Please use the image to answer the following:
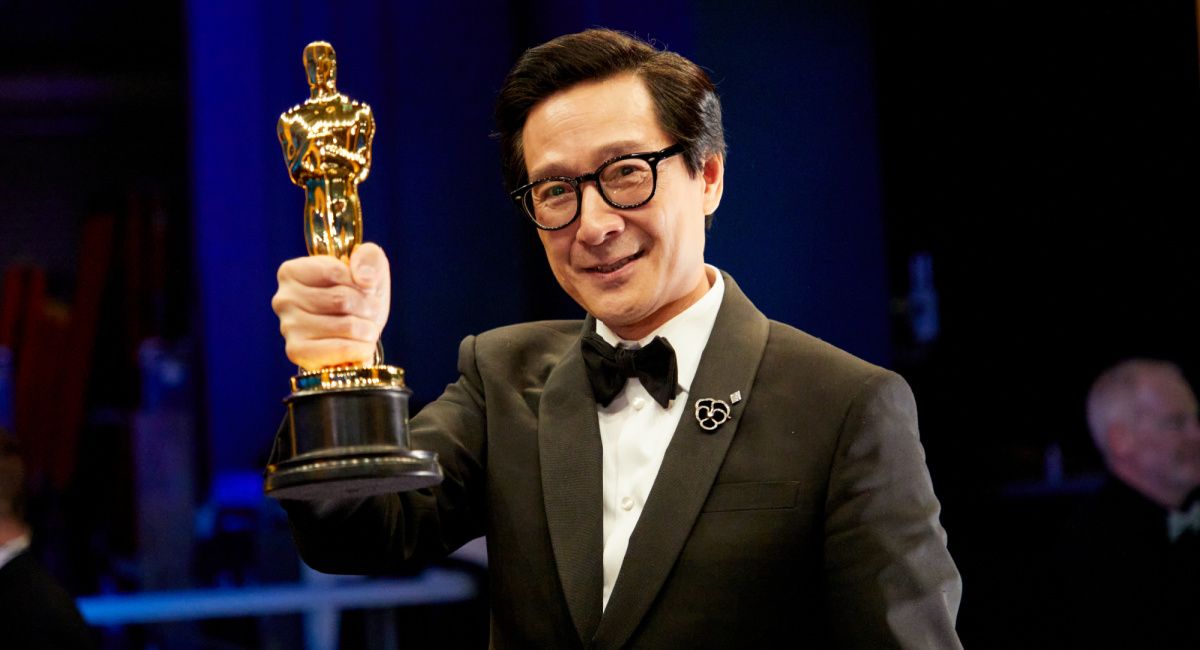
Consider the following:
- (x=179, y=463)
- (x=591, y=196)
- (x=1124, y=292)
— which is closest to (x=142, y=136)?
Answer: (x=179, y=463)

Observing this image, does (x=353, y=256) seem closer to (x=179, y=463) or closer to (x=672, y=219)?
(x=672, y=219)

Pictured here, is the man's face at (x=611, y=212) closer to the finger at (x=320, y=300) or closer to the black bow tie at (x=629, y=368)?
the black bow tie at (x=629, y=368)

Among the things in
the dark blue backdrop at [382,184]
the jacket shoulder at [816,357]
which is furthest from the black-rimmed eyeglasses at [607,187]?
the dark blue backdrop at [382,184]

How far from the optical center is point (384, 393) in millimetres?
1576

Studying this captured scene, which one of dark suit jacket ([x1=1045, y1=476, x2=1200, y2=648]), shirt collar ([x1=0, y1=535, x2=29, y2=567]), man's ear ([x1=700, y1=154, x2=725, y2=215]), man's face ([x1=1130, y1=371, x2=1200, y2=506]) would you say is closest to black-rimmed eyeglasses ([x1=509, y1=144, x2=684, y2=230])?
man's ear ([x1=700, y1=154, x2=725, y2=215])

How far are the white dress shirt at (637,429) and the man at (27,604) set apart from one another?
2.16 m

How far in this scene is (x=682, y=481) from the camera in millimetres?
1783

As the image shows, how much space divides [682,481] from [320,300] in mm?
543

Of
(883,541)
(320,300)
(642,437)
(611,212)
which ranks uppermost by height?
(611,212)

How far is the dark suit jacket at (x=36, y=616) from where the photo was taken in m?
3.45

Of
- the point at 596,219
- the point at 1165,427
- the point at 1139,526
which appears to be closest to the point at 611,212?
the point at 596,219

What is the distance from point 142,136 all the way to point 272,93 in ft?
7.74

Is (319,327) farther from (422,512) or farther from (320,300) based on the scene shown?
(422,512)

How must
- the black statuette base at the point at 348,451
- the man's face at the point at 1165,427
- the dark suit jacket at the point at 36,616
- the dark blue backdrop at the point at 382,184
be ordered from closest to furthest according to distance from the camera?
the black statuette base at the point at 348,451
the dark suit jacket at the point at 36,616
the man's face at the point at 1165,427
the dark blue backdrop at the point at 382,184
